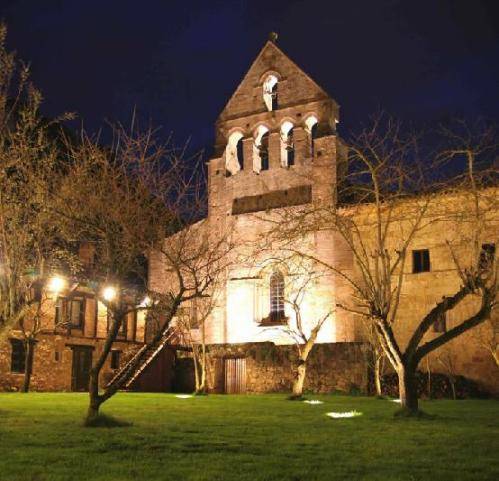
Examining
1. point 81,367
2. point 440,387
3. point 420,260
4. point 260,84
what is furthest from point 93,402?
point 260,84

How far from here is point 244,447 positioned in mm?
10547

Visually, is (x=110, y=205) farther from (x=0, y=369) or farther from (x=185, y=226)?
(x=0, y=369)

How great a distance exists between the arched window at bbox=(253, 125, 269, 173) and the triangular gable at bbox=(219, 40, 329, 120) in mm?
1334

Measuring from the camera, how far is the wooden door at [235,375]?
34125mm

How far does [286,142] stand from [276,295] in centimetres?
867

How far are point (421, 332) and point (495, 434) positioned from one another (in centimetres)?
395

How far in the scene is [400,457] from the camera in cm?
967

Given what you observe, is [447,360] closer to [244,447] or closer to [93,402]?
[93,402]

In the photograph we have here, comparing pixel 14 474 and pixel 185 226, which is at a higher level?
pixel 185 226

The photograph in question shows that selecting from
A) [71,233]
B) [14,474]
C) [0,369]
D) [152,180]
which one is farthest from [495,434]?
[0,369]

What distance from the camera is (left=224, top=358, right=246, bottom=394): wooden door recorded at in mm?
34125

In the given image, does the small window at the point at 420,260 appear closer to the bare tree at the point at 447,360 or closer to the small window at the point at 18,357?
the bare tree at the point at 447,360

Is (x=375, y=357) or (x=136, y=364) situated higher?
(x=375, y=357)

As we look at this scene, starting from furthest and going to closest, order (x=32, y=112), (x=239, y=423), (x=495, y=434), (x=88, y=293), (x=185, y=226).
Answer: (x=88, y=293)
(x=185, y=226)
(x=32, y=112)
(x=239, y=423)
(x=495, y=434)
